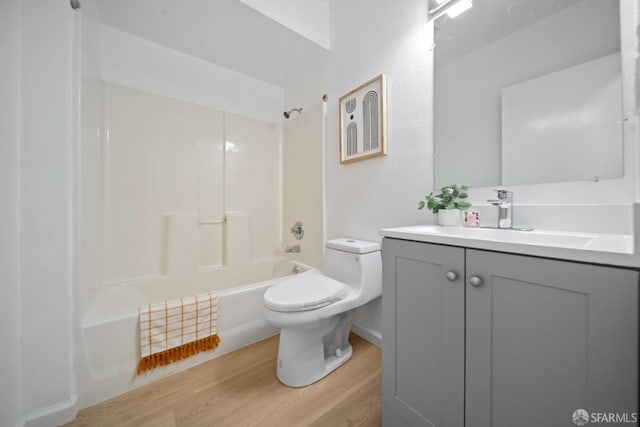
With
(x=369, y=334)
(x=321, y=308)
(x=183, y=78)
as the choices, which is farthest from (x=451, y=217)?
(x=183, y=78)

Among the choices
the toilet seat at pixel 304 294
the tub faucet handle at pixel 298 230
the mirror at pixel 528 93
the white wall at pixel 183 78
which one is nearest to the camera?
the mirror at pixel 528 93

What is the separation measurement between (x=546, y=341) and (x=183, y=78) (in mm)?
2649

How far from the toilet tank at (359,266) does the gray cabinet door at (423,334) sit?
17.9 inches

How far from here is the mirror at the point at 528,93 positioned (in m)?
0.79

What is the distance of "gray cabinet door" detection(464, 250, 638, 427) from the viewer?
461 millimetres

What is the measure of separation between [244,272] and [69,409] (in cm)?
130

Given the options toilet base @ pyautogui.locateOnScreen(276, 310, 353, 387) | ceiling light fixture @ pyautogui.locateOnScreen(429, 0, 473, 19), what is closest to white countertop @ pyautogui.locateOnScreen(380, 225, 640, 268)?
toilet base @ pyautogui.locateOnScreen(276, 310, 353, 387)

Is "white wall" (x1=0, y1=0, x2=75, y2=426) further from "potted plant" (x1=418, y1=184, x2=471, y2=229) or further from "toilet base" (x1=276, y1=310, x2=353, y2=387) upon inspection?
"potted plant" (x1=418, y1=184, x2=471, y2=229)

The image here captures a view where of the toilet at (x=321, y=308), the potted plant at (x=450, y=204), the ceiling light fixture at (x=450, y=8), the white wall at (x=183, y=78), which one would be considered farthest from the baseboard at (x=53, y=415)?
the ceiling light fixture at (x=450, y=8)

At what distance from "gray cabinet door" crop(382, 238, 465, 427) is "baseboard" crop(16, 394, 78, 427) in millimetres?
1326

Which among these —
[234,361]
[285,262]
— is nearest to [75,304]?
[234,361]

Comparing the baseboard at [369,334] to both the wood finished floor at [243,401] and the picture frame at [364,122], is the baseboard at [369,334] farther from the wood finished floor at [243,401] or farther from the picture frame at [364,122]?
the picture frame at [364,122]

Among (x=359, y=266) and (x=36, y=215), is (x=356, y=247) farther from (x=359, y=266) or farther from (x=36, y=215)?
(x=36, y=215)

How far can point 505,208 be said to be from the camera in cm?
95
